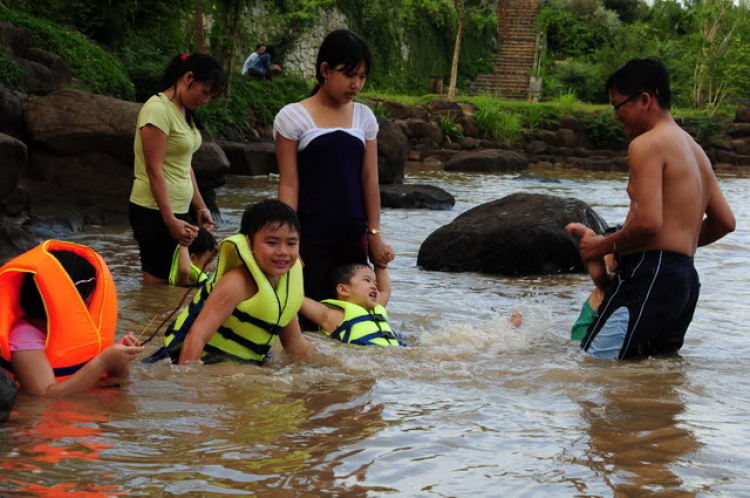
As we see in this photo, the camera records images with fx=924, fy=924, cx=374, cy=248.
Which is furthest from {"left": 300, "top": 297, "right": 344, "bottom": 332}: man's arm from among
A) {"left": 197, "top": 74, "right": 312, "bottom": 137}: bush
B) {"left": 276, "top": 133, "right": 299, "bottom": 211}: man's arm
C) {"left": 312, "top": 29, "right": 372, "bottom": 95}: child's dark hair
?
{"left": 197, "top": 74, "right": 312, "bottom": 137}: bush

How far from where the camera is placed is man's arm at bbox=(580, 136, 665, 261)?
4945mm

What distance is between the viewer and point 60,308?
4117 millimetres

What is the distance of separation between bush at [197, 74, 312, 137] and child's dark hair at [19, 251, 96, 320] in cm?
1581

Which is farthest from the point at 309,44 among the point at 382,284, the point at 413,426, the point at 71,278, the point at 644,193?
the point at 413,426

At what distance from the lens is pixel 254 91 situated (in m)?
24.8

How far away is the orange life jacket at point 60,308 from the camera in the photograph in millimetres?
4082

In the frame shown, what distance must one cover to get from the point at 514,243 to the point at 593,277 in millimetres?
4185

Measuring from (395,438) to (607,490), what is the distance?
0.93 metres

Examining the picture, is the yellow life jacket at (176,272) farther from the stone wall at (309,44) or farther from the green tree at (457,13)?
the green tree at (457,13)

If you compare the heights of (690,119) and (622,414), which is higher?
(690,119)

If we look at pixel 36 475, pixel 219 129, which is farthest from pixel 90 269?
pixel 219 129

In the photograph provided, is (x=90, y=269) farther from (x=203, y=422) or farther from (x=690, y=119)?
(x=690, y=119)

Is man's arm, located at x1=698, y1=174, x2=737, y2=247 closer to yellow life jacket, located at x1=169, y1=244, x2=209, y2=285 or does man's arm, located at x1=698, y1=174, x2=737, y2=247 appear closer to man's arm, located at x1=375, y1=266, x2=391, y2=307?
man's arm, located at x1=375, y1=266, x2=391, y2=307

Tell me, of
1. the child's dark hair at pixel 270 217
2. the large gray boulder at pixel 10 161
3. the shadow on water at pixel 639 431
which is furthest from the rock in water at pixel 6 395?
the large gray boulder at pixel 10 161
